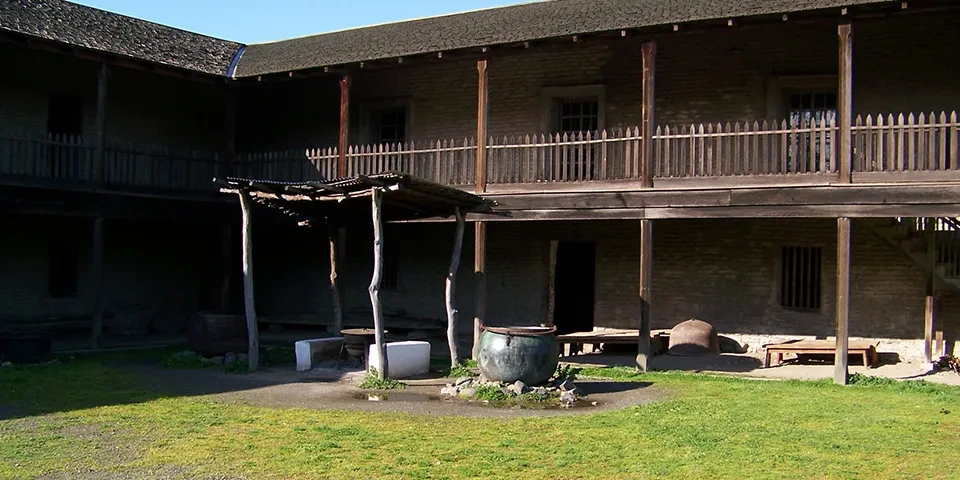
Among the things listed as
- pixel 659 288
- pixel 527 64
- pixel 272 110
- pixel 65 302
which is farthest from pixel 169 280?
pixel 659 288

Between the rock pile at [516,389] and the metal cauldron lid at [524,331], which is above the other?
the metal cauldron lid at [524,331]

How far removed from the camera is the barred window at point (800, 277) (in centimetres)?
1884

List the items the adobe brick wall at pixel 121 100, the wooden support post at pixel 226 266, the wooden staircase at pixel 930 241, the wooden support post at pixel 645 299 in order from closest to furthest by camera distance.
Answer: the wooden support post at pixel 645 299
the wooden staircase at pixel 930 241
the adobe brick wall at pixel 121 100
the wooden support post at pixel 226 266

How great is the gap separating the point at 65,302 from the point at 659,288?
13247mm

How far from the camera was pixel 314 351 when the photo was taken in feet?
54.4

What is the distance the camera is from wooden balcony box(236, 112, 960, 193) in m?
14.9

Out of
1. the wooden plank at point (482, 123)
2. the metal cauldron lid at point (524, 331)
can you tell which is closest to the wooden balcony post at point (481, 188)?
the wooden plank at point (482, 123)

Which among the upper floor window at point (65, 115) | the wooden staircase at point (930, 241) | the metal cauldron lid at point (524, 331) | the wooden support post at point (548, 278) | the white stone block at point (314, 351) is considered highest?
the upper floor window at point (65, 115)

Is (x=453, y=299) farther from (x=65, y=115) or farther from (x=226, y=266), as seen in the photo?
(x=65, y=115)

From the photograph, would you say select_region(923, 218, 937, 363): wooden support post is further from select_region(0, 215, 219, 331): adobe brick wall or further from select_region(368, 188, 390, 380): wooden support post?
select_region(0, 215, 219, 331): adobe brick wall

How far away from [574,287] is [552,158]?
378 centimetres

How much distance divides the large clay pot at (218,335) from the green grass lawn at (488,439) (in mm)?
3268

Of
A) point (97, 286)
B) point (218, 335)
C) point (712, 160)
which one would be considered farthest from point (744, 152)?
point (97, 286)

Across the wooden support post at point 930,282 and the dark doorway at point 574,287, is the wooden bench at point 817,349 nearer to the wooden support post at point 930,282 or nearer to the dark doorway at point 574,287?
the wooden support post at point 930,282
